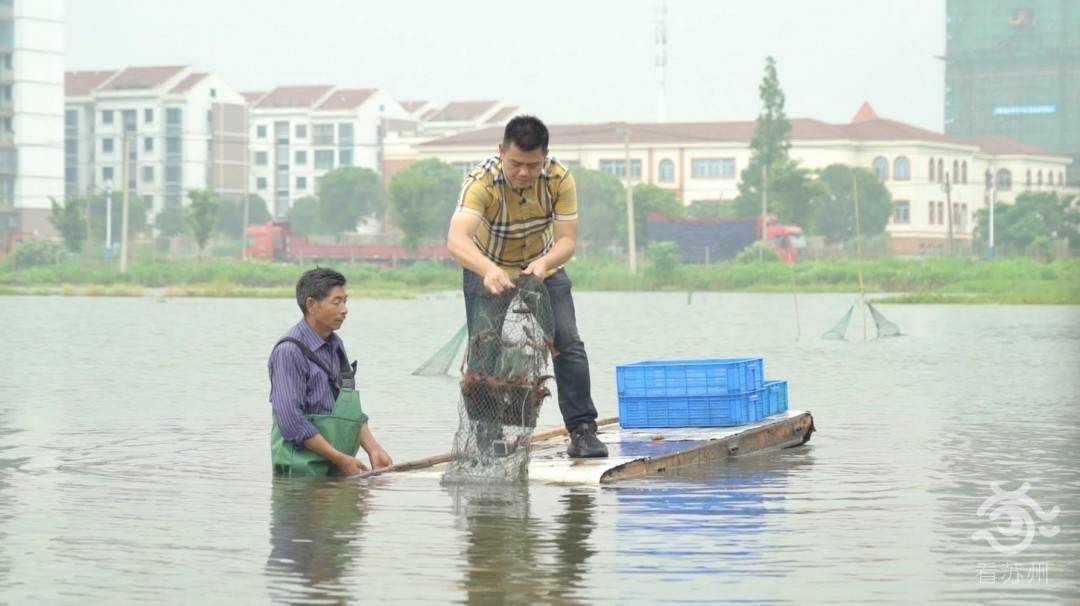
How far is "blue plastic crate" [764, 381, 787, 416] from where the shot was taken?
12.2 m

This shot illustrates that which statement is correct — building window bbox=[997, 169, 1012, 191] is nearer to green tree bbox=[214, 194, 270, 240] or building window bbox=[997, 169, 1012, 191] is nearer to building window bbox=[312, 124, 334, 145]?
building window bbox=[312, 124, 334, 145]

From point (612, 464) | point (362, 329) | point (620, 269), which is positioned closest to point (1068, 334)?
point (362, 329)

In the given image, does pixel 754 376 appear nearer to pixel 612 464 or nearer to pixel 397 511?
pixel 612 464

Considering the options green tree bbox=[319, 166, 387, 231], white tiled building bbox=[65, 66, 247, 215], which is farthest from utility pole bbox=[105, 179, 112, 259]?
white tiled building bbox=[65, 66, 247, 215]

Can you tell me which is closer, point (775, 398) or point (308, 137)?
point (775, 398)

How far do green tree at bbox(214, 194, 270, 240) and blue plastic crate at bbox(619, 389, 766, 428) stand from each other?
11192 cm

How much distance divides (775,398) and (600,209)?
96504 millimetres

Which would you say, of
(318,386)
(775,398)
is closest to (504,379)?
(318,386)

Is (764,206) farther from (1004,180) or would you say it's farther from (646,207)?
(1004,180)

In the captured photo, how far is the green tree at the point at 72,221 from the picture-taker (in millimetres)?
96875

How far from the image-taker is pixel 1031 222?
10469 cm

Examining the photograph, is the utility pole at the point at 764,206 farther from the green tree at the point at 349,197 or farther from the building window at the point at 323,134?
the building window at the point at 323,134

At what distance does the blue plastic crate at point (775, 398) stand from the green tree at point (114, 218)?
9232 centimetres

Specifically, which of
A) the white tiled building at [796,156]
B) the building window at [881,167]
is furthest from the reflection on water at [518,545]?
the building window at [881,167]
